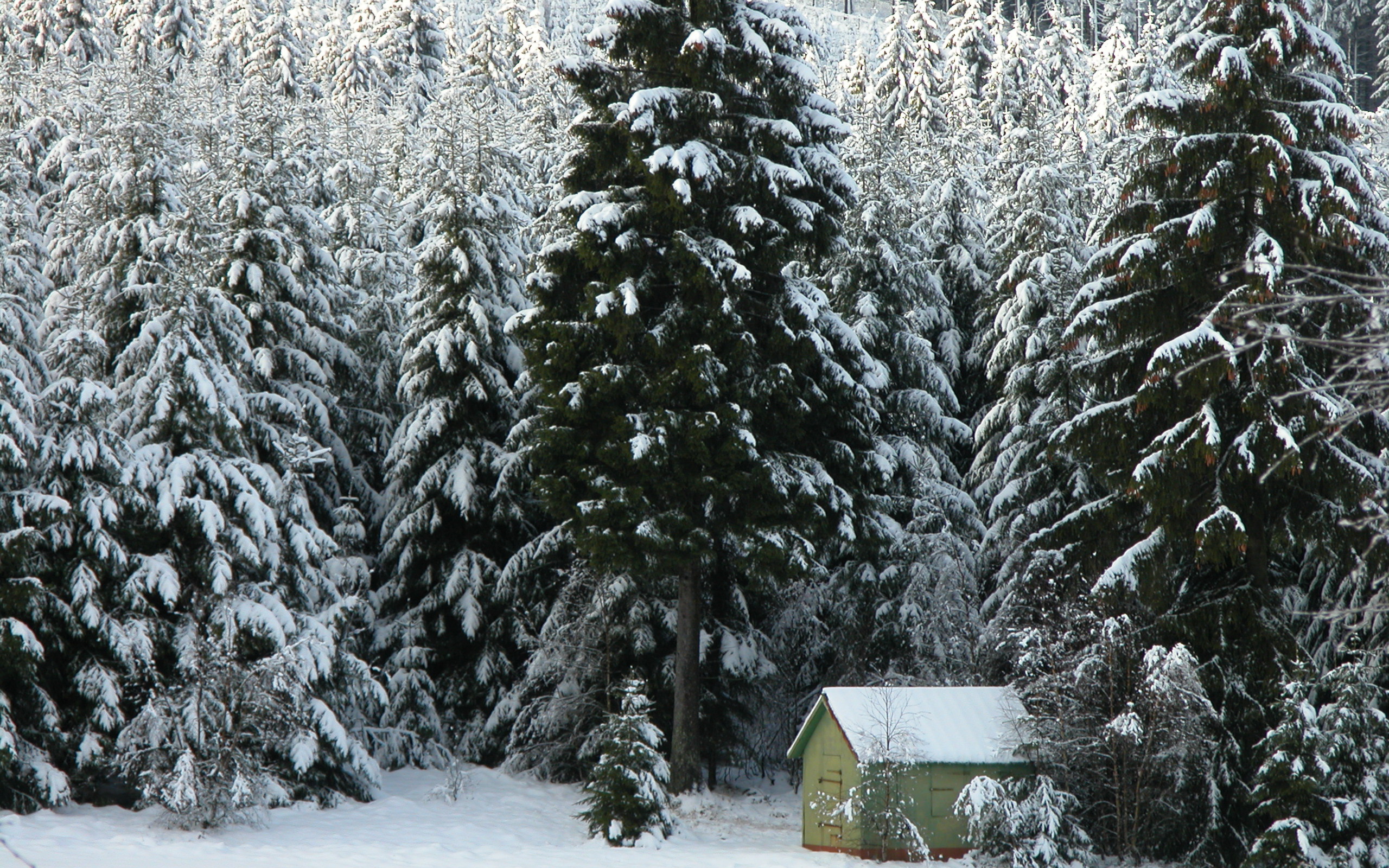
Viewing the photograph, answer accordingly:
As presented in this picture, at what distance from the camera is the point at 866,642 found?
73.7 feet

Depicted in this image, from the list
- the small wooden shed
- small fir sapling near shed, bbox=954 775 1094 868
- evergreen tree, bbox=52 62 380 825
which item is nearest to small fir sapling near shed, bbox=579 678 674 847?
the small wooden shed

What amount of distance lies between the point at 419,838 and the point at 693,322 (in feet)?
30.2

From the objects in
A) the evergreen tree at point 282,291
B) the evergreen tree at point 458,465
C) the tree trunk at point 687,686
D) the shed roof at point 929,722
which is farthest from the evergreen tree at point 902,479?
the evergreen tree at point 282,291

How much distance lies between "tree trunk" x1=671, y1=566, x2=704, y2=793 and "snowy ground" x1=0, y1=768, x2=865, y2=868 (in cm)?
49

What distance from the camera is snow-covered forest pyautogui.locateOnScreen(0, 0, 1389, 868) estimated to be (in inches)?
626

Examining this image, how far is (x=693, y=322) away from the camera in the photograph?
62.0ft

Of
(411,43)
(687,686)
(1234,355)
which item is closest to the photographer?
(1234,355)

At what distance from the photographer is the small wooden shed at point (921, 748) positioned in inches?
685

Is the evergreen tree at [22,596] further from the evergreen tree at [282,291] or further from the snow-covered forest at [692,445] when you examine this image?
the evergreen tree at [282,291]

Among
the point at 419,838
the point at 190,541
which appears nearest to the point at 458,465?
the point at 190,541

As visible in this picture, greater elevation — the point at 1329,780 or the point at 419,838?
the point at 1329,780

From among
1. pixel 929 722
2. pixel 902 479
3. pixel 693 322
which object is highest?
pixel 693 322

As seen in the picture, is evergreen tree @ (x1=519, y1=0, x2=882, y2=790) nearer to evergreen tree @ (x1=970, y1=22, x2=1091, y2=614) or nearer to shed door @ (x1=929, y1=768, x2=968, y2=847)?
evergreen tree @ (x1=970, y1=22, x2=1091, y2=614)

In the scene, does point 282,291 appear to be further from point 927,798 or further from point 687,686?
point 927,798
